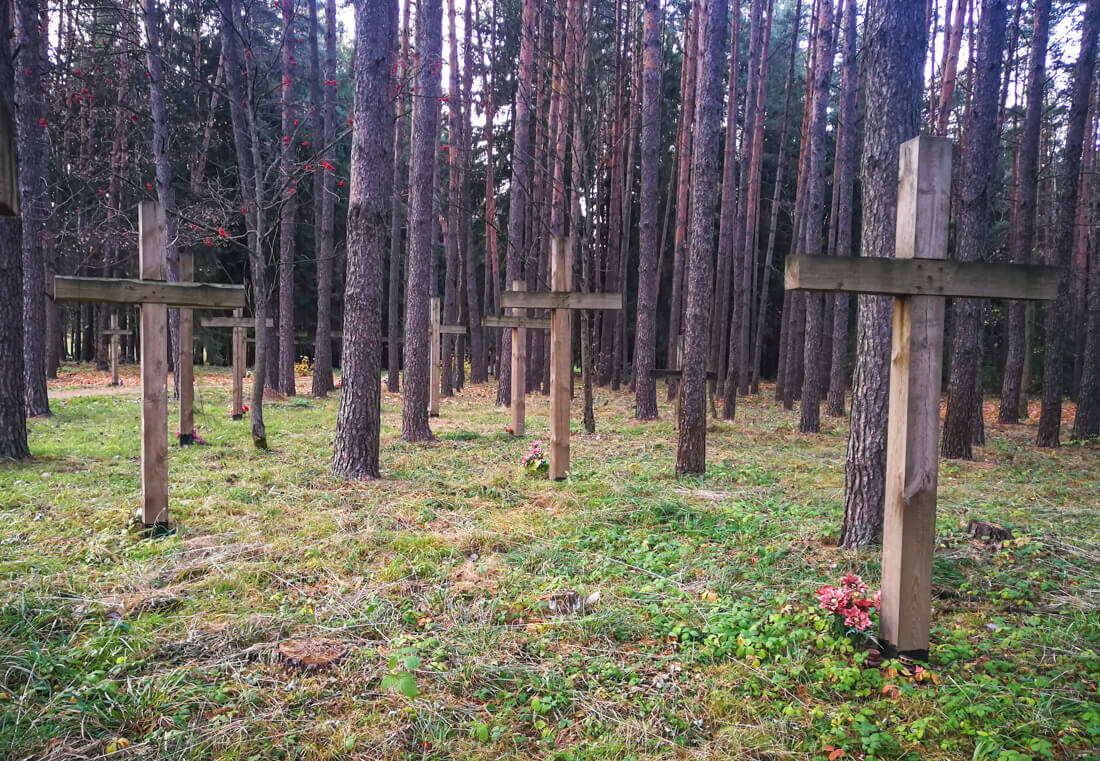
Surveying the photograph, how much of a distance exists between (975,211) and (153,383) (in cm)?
1080

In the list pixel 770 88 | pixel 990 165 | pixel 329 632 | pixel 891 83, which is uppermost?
pixel 770 88

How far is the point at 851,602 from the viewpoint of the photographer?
142 inches

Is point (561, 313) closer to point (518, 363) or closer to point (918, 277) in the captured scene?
point (518, 363)

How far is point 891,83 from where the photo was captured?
5035 millimetres

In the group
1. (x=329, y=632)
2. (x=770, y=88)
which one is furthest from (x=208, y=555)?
(x=770, y=88)

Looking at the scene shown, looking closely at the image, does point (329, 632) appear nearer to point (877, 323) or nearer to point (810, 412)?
point (877, 323)

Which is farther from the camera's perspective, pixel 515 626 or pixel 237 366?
pixel 237 366

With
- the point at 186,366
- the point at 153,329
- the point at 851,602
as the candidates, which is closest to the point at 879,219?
the point at 851,602

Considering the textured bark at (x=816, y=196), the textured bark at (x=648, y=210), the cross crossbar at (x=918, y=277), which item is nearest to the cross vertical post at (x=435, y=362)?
the textured bark at (x=648, y=210)

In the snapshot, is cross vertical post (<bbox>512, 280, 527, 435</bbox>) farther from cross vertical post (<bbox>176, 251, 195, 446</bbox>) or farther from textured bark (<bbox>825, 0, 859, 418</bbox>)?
textured bark (<bbox>825, 0, 859, 418</bbox>)

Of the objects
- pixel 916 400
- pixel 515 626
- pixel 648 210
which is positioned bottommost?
pixel 515 626

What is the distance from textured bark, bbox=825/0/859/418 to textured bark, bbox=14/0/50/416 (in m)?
14.1

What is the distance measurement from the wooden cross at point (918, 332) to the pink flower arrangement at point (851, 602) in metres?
0.16

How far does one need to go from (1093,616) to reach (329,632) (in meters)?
4.36
